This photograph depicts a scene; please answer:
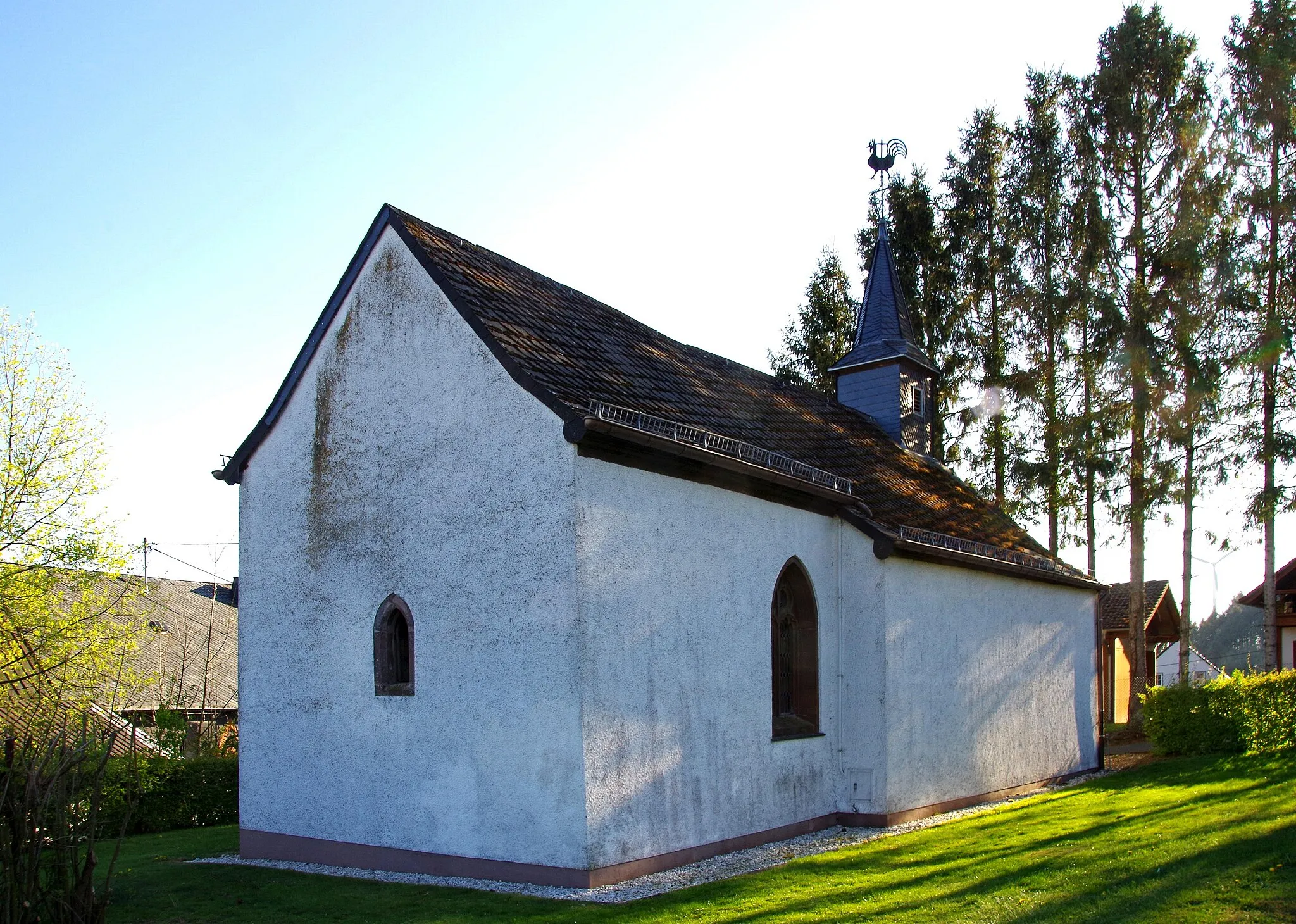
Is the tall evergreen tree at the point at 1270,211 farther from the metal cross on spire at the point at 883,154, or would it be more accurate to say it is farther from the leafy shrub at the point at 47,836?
the leafy shrub at the point at 47,836

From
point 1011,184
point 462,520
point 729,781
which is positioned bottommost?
point 729,781

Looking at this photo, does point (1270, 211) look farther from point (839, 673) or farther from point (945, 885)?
point (945, 885)

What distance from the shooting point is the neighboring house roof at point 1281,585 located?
3200 cm

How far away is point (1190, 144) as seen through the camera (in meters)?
24.3

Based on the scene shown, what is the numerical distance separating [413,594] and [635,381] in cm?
378

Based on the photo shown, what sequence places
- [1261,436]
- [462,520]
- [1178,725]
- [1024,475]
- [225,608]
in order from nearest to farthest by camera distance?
[462,520], [1178,725], [1261,436], [1024,475], [225,608]

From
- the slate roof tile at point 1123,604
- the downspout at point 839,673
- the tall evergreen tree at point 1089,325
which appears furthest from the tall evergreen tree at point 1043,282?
the downspout at point 839,673

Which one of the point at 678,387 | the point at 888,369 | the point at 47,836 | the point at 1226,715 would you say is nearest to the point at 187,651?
the point at 888,369

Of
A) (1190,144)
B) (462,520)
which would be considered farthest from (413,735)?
(1190,144)

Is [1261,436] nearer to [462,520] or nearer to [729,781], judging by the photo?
[729,781]

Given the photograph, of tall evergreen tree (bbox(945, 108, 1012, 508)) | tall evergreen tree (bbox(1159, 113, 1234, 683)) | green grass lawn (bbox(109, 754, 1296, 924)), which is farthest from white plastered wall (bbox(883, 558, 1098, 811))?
tall evergreen tree (bbox(945, 108, 1012, 508))

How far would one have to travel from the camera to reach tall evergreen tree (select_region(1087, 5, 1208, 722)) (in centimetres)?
2384

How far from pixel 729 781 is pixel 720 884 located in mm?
1901

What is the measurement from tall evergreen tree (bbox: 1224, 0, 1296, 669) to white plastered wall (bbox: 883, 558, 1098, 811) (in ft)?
20.0
